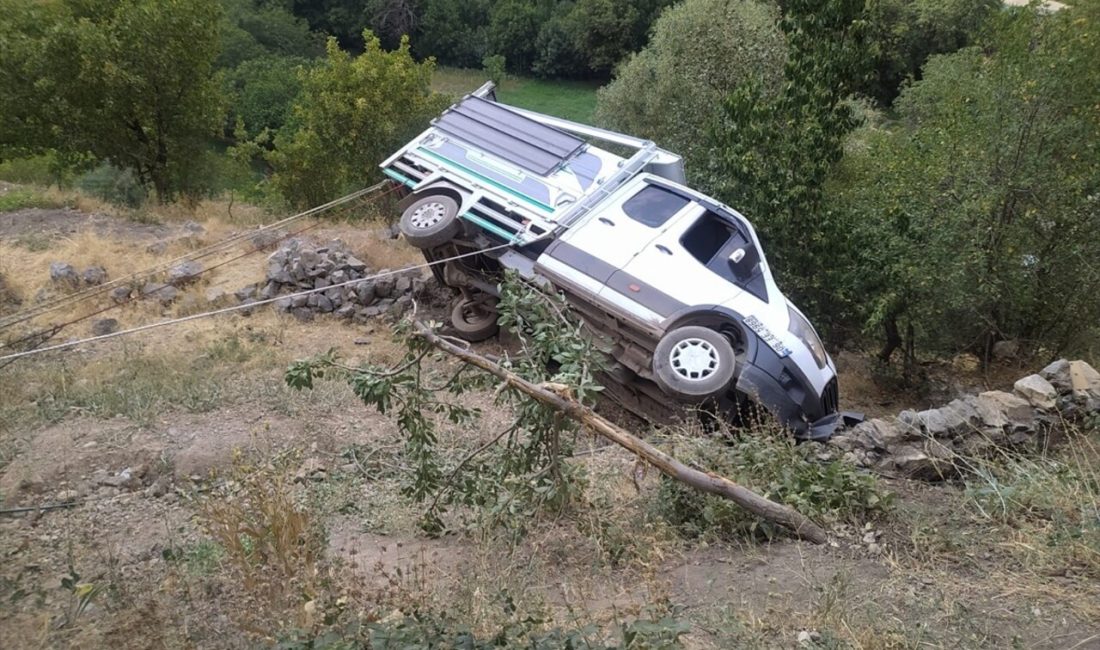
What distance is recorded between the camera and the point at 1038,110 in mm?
9023

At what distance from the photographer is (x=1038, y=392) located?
6766 millimetres

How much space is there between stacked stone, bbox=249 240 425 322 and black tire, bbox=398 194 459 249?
1727 mm

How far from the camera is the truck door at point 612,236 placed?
320 inches

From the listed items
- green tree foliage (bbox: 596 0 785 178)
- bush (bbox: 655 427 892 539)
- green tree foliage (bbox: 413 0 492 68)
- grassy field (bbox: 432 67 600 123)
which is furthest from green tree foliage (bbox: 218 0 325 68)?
bush (bbox: 655 427 892 539)

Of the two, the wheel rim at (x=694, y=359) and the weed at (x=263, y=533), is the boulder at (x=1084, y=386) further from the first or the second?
the weed at (x=263, y=533)

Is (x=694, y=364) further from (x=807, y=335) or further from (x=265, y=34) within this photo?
(x=265, y=34)

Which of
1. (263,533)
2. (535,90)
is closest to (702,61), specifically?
(263,533)

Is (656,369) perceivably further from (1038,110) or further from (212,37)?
(212,37)

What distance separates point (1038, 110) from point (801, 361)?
4070 mm

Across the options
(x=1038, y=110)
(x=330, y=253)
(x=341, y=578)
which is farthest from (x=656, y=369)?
(x=330, y=253)

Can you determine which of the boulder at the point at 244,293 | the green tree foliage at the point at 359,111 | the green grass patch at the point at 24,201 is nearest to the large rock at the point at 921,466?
the boulder at the point at 244,293

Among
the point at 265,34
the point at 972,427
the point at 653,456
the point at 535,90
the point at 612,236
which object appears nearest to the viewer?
the point at 653,456

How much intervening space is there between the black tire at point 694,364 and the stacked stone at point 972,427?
1.03 metres

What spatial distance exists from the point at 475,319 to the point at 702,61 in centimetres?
1004
